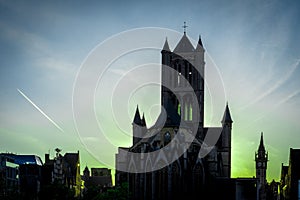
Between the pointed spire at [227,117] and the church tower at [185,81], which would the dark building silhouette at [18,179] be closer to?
the church tower at [185,81]

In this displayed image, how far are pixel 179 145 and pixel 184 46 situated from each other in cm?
2581

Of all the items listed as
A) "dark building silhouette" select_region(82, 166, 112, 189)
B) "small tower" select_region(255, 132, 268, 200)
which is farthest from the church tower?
"dark building silhouette" select_region(82, 166, 112, 189)

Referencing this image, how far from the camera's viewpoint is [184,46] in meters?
113

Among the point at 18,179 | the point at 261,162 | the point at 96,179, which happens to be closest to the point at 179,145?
the point at 18,179

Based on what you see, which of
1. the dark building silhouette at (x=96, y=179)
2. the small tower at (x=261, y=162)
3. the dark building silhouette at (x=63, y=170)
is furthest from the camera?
the dark building silhouette at (x=96, y=179)

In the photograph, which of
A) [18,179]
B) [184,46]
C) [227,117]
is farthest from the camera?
[227,117]

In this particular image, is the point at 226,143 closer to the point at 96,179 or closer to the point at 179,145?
the point at 179,145

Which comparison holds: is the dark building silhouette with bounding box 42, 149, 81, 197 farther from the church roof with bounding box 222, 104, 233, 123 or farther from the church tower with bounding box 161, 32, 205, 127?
the church roof with bounding box 222, 104, 233, 123

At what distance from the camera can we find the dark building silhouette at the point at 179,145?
304 feet

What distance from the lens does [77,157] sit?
11762 centimetres

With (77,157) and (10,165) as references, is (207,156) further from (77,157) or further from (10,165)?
(10,165)

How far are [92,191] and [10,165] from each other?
2651cm

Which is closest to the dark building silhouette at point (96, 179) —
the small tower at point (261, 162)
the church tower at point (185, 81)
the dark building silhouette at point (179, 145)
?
the small tower at point (261, 162)

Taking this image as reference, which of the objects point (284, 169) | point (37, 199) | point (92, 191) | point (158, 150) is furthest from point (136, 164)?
point (284, 169)
